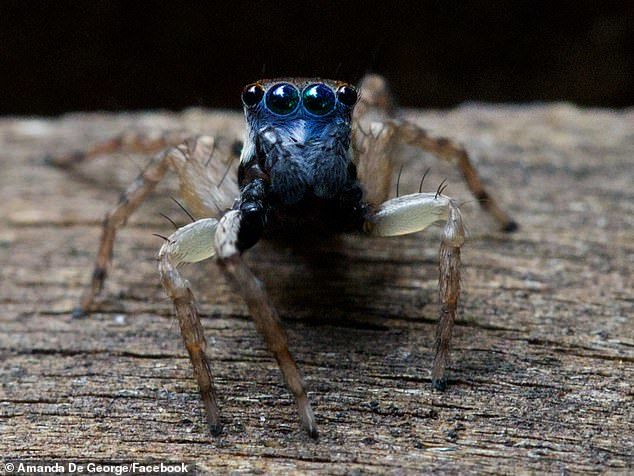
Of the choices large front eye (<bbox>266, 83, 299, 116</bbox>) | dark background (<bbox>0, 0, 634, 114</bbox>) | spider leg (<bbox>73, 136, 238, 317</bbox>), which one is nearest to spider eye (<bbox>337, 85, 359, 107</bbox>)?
large front eye (<bbox>266, 83, 299, 116</bbox>)

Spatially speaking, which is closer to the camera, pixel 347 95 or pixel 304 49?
pixel 347 95

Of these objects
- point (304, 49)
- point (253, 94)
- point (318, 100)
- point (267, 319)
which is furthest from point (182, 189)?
point (304, 49)

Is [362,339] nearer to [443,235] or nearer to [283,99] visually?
[443,235]

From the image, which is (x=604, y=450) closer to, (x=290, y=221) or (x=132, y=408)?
(x=290, y=221)

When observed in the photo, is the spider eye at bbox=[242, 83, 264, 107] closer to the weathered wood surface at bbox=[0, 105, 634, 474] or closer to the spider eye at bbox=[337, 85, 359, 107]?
the spider eye at bbox=[337, 85, 359, 107]

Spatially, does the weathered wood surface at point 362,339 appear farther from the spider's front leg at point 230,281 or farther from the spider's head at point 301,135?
the spider's head at point 301,135

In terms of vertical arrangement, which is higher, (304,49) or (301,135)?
(304,49)
